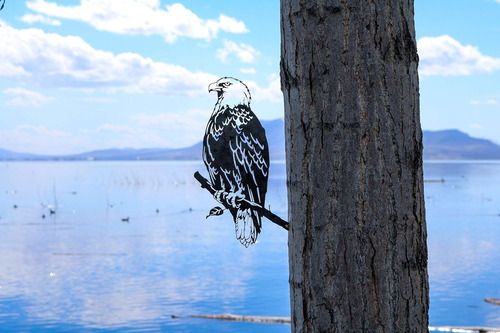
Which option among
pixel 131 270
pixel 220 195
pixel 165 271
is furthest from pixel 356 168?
pixel 131 270

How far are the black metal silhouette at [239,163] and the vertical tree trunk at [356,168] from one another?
56 centimetres

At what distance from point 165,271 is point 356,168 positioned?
30.6 feet

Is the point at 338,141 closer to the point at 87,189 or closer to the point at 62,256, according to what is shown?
the point at 62,256

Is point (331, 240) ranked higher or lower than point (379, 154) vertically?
lower

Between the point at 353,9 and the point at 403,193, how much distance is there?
1.35 ft

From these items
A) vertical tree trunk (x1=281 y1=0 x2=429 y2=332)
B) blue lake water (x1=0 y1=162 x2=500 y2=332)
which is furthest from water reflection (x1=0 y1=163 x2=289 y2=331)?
vertical tree trunk (x1=281 y1=0 x2=429 y2=332)

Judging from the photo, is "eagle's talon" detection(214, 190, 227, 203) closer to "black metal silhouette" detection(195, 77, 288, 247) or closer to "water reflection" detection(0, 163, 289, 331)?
"black metal silhouette" detection(195, 77, 288, 247)

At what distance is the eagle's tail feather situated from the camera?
6.48 feet

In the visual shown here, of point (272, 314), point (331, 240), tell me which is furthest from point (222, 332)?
point (331, 240)

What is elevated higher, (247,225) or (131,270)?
(247,225)

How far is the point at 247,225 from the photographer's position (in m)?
2.01

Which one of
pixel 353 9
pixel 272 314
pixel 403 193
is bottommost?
pixel 272 314

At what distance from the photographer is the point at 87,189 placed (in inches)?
1109

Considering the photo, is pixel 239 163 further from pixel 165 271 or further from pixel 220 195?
pixel 165 271
